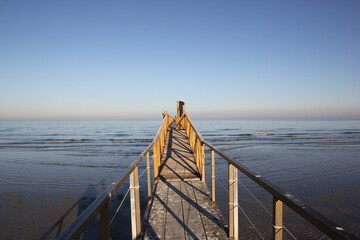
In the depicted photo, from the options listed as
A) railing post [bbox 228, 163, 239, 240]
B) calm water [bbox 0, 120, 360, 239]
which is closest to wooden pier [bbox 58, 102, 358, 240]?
railing post [bbox 228, 163, 239, 240]

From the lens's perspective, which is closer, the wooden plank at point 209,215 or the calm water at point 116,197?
the wooden plank at point 209,215

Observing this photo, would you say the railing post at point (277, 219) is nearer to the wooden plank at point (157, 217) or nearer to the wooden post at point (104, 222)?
the wooden post at point (104, 222)

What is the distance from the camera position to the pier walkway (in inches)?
119

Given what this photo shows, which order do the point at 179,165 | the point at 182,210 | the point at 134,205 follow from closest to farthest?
the point at 134,205, the point at 182,210, the point at 179,165

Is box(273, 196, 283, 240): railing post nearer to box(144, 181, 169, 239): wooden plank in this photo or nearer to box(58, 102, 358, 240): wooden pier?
box(58, 102, 358, 240): wooden pier

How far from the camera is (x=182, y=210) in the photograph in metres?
3.75

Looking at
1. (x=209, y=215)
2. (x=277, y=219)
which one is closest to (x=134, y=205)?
(x=209, y=215)

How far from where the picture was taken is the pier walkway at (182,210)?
3035mm

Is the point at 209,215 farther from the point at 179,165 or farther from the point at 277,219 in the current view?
the point at 179,165

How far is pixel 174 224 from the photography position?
10.8ft

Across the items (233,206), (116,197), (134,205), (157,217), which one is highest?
(134,205)

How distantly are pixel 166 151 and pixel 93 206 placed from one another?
7.48 meters

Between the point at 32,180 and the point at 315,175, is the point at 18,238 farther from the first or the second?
the point at 315,175

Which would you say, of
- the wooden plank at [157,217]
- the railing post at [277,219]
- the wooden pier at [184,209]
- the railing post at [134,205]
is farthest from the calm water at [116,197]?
the railing post at [277,219]
